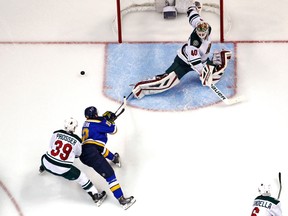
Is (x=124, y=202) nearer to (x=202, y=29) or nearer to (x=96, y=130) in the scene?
(x=96, y=130)

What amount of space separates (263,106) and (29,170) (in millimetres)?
1702

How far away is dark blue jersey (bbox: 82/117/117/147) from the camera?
6359 mm

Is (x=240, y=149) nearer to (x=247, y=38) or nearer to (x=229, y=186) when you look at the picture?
(x=229, y=186)

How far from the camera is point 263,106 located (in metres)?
6.96

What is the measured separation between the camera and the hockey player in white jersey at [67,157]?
20.3 feet

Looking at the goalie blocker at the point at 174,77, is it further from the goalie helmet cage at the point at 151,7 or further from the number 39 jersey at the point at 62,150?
the number 39 jersey at the point at 62,150

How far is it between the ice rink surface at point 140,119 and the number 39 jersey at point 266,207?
1.70 ft

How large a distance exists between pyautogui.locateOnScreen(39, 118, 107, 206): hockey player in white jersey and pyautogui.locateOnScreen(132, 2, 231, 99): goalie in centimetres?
97

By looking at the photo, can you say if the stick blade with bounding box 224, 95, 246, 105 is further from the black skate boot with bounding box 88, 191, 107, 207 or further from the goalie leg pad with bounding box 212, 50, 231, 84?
the black skate boot with bounding box 88, 191, 107, 207

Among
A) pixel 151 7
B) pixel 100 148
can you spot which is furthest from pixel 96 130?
pixel 151 7

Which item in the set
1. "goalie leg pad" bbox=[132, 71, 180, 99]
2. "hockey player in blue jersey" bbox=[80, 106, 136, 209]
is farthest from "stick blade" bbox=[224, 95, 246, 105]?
"hockey player in blue jersey" bbox=[80, 106, 136, 209]

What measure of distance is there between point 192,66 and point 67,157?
1.31 meters

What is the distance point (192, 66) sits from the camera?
276 inches

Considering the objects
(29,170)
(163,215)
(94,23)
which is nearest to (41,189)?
(29,170)
